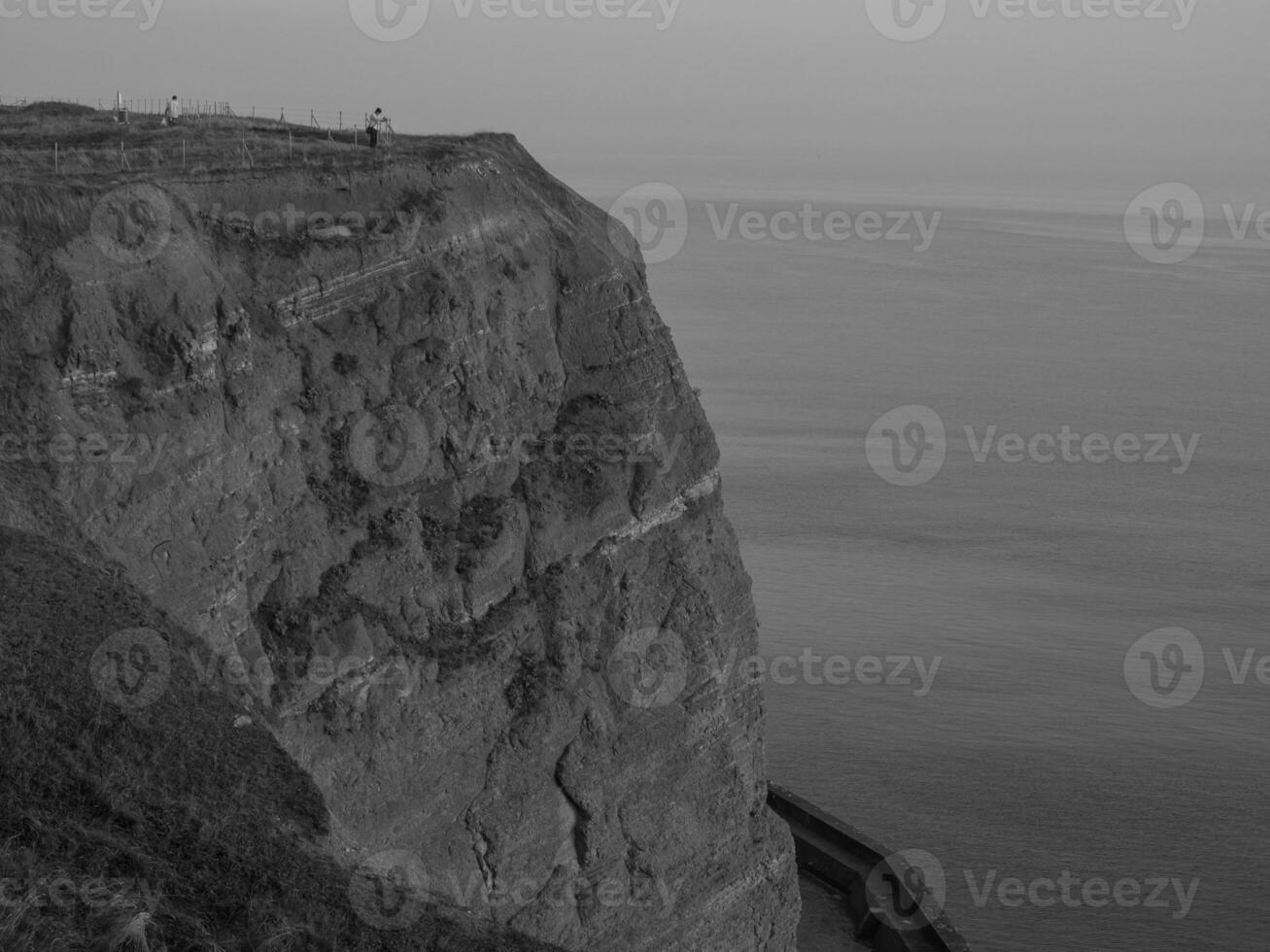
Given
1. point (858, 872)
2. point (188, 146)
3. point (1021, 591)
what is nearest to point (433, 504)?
point (188, 146)

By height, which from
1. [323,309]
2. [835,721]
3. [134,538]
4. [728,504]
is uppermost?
[323,309]

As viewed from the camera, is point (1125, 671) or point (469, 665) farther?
point (1125, 671)

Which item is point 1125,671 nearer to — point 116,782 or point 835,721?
point 835,721

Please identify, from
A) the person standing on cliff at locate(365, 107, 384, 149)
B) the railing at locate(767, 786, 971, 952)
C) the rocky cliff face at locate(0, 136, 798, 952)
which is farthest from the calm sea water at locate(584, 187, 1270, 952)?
the person standing on cliff at locate(365, 107, 384, 149)

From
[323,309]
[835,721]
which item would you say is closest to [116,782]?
[323,309]

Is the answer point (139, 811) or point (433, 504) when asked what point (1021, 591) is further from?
point (139, 811)

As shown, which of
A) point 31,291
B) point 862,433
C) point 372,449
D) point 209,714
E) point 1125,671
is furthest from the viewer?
point 862,433

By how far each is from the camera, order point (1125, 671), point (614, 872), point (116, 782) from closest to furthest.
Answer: point (116, 782) → point (614, 872) → point (1125, 671)
